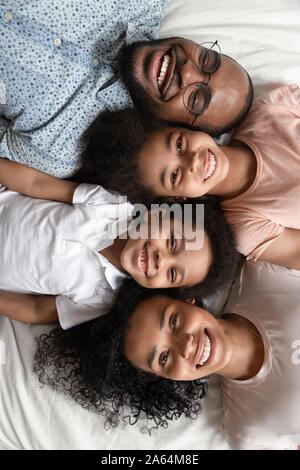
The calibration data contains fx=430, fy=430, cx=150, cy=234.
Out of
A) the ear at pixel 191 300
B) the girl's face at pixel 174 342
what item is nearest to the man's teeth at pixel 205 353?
the girl's face at pixel 174 342

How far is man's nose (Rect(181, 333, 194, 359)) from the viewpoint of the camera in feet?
3.48

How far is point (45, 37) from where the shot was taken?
112 centimetres

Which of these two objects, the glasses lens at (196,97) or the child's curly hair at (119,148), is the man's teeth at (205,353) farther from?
the glasses lens at (196,97)

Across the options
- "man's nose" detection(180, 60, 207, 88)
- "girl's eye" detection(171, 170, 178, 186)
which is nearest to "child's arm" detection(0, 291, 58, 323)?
"girl's eye" detection(171, 170, 178, 186)

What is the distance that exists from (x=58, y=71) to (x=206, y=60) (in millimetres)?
408

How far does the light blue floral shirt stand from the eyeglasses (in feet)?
0.58

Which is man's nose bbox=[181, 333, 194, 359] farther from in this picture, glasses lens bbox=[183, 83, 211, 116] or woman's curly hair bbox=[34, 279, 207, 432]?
A: glasses lens bbox=[183, 83, 211, 116]

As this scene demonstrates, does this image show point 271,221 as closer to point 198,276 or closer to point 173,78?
point 198,276

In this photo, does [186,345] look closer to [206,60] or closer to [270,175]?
[270,175]

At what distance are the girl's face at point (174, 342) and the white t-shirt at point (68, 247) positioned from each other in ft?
0.57

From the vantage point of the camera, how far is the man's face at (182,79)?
118 cm

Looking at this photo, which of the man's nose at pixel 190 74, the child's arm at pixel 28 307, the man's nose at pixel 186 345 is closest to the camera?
the man's nose at pixel 186 345
